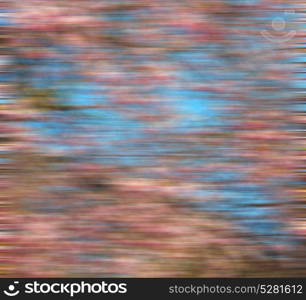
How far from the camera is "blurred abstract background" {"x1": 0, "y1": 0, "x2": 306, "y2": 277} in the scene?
5441 mm

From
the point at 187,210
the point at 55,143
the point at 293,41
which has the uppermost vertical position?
the point at 293,41

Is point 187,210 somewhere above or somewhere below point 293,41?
below

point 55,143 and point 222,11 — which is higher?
point 222,11

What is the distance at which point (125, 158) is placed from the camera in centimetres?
547

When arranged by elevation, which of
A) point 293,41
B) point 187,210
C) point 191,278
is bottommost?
point 191,278

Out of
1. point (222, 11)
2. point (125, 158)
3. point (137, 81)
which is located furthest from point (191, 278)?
point (222, 11)

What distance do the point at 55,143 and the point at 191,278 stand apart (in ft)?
3.49

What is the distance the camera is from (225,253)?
17.9 ft

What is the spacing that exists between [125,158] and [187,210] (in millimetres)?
451

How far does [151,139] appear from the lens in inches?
216

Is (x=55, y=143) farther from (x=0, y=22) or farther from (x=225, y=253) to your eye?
(x=225, y=253)

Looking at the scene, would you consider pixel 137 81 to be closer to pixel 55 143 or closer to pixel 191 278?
pixel 55 143

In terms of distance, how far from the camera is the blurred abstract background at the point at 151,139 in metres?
5.44

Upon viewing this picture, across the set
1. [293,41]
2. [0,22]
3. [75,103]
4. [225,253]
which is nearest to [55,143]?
[75,103]
